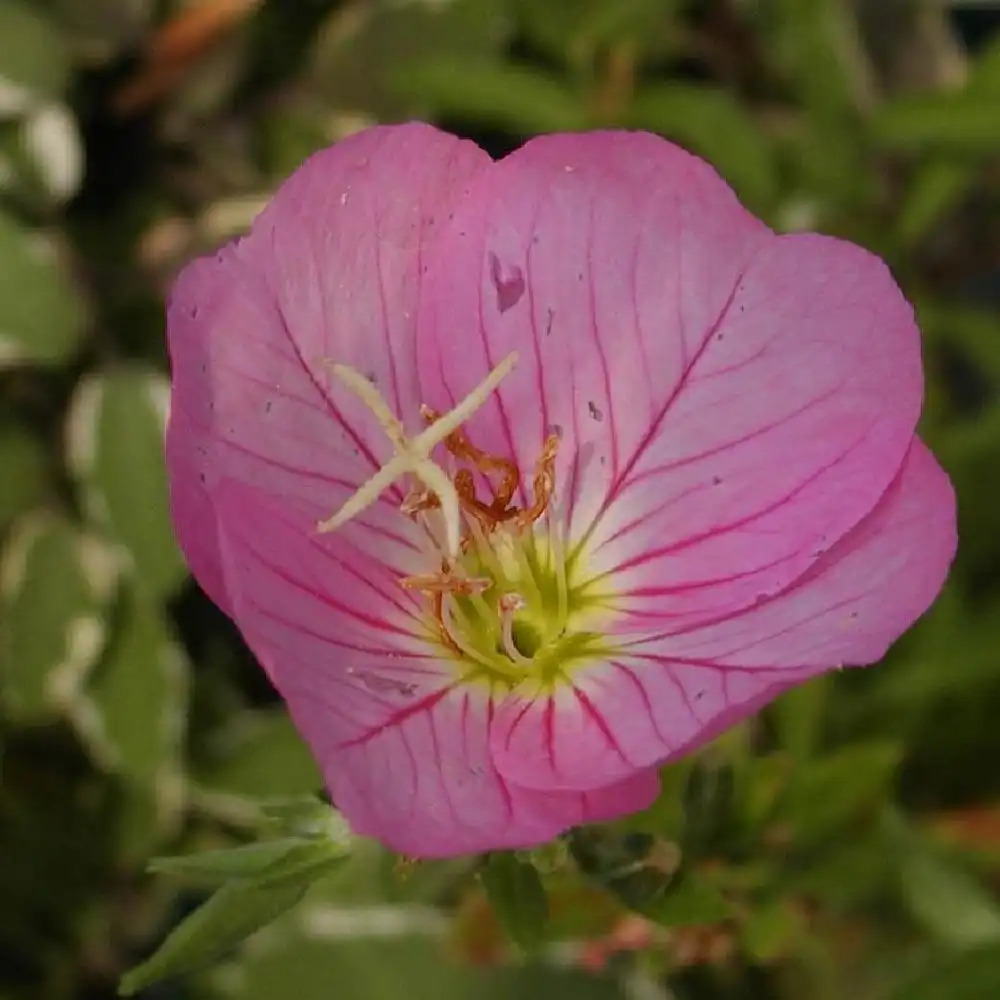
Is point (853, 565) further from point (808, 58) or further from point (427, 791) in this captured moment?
point (808, 58)

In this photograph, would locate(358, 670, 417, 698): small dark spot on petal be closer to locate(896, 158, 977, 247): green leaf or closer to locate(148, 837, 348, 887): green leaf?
locate(148, 837, 348, 887): green leaf

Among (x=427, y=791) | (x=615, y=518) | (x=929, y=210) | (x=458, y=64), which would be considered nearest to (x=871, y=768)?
(x=615, y=518)

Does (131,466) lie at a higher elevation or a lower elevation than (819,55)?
lower

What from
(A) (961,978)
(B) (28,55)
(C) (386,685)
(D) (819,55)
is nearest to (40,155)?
(B) (28,55)

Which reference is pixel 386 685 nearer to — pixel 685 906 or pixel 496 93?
pixel 685 906

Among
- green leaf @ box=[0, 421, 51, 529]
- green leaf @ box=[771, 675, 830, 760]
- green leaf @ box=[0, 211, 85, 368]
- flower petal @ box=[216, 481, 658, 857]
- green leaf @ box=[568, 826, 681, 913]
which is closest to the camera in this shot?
flower petal @ box=[216, 481, 658, 857]

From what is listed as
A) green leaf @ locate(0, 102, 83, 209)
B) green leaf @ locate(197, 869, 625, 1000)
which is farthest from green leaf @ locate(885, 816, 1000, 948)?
green leaf @ locate(0, 102, 83, 209)

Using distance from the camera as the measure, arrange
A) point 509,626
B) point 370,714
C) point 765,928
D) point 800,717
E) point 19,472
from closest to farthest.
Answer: point 370,714 < point 509,626 < point 765,928 < point 800,717 < point 19,472

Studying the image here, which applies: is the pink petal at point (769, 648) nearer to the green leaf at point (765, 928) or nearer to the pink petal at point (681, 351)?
the pink petal at point (681, 351)
